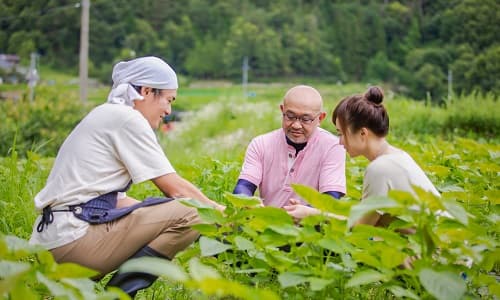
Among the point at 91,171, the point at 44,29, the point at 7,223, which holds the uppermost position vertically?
the point at 91,171

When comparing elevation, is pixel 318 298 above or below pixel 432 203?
below

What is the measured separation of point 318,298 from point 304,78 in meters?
45.5

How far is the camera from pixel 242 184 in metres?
3.32

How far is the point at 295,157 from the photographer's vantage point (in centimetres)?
336

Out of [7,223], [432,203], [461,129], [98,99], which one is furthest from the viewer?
[98,99]

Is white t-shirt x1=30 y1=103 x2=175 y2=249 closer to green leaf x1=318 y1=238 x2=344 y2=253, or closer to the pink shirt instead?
green leaf x1=318 y1=238 x2=344 y2=253

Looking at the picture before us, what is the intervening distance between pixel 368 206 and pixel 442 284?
286 mm

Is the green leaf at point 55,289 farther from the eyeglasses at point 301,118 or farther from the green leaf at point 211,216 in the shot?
the eyeglasses at point 301,118

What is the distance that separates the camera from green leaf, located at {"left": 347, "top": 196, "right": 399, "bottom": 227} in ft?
5.50

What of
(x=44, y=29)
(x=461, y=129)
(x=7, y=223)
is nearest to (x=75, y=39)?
(x=44, y=29)

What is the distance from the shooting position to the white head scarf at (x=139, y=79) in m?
2.62

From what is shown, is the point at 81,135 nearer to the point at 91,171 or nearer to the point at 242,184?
the point at 91,171

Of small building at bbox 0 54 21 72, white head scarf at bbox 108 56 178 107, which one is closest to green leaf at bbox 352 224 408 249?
white head scarf at bbox 108 56 178 107

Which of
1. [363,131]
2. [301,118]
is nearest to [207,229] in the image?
[363,131]
